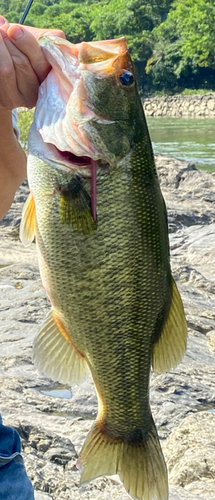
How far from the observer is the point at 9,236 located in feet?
25.8

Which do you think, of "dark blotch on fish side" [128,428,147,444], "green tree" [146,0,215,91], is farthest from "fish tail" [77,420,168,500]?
"green tree" [146,0,215,91]

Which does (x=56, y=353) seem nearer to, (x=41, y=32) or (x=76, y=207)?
(x=76, y=207)

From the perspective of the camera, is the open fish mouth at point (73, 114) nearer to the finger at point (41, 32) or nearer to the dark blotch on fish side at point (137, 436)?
the finger at point (41, 32)

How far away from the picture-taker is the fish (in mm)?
1865

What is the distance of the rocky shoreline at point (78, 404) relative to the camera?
2695mm

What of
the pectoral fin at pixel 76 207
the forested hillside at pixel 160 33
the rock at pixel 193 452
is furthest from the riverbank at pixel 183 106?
the pectoral fin at pixel 76 207

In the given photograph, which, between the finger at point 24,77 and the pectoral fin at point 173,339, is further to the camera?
the pectoral fin at point 173,339

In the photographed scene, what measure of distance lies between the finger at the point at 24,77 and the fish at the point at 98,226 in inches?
1.6

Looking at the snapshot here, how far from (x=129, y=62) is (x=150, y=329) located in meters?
0.94

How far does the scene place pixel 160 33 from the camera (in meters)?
61.8

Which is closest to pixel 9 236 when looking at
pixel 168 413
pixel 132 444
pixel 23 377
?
pixel 23 377

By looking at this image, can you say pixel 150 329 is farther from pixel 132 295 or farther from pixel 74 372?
pixel 74 372

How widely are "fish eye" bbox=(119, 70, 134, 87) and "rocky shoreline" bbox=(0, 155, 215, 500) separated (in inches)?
68.3

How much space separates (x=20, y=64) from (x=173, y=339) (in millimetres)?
1107
